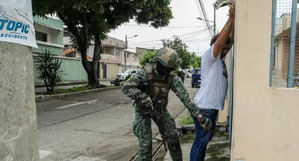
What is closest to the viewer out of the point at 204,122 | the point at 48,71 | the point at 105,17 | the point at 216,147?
the point at 204,122

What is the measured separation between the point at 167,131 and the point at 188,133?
211 centimetres

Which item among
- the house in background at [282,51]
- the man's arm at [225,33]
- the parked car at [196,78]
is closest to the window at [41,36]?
the parked car at [196,78]

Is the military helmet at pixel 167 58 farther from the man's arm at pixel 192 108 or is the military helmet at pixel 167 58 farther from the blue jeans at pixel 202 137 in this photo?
the blue jeans at pixel 202 137

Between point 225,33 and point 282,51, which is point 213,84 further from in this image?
point 282,51

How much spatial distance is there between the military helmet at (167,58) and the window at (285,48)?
91cm

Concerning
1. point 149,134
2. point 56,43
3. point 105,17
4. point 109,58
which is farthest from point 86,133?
point 109,58

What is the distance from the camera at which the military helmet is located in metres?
2.32

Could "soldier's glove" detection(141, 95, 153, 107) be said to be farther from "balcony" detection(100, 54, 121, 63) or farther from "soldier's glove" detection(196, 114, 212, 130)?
"balcony" detection(100, 54, 121, 63)

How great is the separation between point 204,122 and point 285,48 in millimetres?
919

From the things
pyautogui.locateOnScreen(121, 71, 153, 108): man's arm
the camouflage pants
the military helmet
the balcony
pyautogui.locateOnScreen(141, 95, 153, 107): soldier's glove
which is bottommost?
the camouflage pants

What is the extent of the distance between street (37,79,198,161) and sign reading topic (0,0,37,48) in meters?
2.62

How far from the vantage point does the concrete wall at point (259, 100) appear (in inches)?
68.7

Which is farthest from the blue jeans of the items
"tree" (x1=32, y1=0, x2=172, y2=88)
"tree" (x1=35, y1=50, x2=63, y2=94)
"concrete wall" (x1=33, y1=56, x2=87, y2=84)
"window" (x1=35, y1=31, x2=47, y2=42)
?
"window" (x1=35, y1=31, x2=47, y2=42)

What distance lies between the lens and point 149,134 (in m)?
2.47
